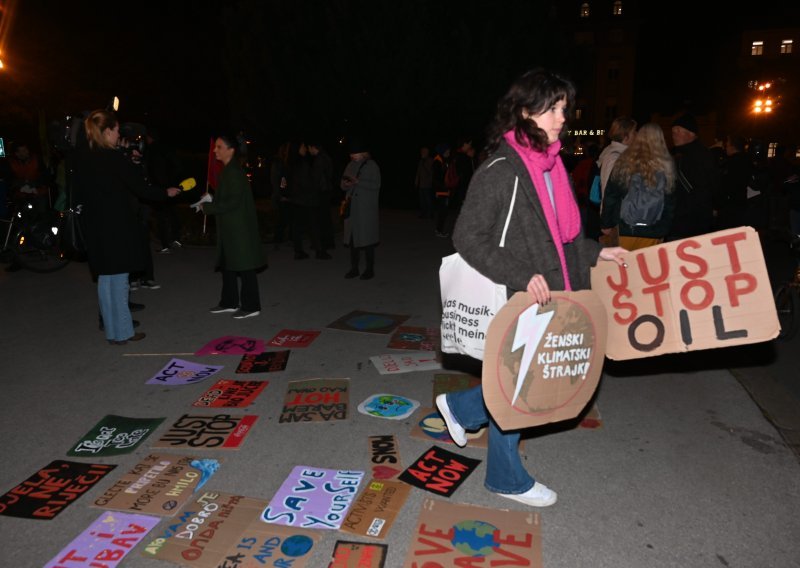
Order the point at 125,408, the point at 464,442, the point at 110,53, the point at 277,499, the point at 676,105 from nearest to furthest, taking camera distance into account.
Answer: the point at 277,499, the point at 464,442, the point at 125,408, the point at 110,53, the point at 676,105

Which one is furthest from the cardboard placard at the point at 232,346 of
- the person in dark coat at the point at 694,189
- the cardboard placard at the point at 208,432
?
the person in dark coat at the point at 694,189

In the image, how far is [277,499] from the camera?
Result: 315 centimetres

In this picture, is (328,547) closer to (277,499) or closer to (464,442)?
(277,499)

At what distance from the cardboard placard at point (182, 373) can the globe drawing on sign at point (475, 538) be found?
2.73 m

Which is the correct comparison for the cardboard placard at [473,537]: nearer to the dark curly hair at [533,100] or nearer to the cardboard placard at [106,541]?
the cardboard placard at [106,541]

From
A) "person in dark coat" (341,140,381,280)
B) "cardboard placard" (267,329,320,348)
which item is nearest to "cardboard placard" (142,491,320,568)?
"cardboard placard" (267,329,320,348)

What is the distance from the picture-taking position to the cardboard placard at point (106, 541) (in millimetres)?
2691

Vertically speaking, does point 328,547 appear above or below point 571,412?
below

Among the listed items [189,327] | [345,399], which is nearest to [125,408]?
[345,399]

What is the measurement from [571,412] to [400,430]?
1462mm

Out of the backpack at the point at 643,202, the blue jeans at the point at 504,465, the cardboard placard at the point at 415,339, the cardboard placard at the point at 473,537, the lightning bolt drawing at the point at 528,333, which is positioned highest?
the backpack at the point at 643,202

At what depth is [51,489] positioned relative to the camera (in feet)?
10.8

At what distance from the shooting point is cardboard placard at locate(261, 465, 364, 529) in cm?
297

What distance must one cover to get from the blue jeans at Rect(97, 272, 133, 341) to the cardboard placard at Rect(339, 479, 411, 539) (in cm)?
353
